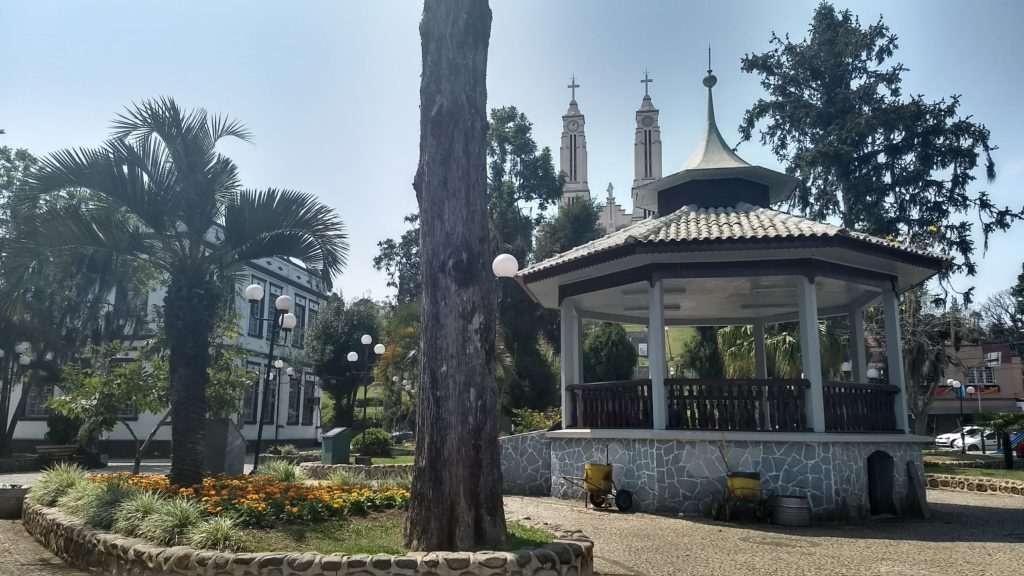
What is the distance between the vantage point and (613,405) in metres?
12.7

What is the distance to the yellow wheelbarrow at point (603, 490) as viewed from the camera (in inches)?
458

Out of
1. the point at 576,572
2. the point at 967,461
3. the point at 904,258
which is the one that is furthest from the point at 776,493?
the point at 967,461

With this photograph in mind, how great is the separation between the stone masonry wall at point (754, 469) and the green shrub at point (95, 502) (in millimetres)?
7256

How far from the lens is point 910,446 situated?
12367 mm

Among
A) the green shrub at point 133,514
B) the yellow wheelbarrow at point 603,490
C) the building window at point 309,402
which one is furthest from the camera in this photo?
the building window at point 309,402

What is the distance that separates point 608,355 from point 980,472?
1695cm

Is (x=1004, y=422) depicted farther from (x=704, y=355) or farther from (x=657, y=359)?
(x=704, y=355)

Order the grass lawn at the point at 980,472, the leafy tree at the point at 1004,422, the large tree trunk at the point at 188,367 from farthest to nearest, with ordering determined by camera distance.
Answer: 1. the leafy tree at the point at 1004,422
2. the grass lawn at the point at 980,472
3. the large tree trunk at the point at 188,367

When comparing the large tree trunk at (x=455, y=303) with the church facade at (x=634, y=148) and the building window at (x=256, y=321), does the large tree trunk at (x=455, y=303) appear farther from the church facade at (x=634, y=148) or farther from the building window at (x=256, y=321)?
the church facade at (x=634, y=148)

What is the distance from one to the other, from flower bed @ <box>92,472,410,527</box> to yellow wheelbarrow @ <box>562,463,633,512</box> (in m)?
3.61

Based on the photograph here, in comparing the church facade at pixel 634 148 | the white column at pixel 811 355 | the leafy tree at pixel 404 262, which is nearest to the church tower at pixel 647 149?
the church facade at pixel 634 148

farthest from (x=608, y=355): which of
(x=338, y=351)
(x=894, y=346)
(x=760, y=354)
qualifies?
(x=894, y=346)

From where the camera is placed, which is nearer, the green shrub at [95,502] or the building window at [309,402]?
the green shrub at [95,502]

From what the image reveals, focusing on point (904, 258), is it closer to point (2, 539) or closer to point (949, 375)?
point (2, 539)
